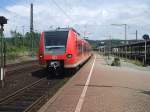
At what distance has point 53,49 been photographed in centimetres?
2342

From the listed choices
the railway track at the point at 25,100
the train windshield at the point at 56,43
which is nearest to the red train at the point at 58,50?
the train windshield at the point at 56,43

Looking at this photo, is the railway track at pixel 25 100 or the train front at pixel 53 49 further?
the train front at pixel 53 49

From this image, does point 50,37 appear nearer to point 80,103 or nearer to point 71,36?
point 71,36

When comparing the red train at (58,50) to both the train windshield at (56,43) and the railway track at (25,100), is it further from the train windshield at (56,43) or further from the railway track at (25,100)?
the railway track at (25,100)

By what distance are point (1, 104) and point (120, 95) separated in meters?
4.39

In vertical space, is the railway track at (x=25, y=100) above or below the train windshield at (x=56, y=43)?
below

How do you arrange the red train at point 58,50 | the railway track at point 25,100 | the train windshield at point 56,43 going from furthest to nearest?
the train windshield at point 56,43 < the red train at point 58,50 < the railway track at point 25,100

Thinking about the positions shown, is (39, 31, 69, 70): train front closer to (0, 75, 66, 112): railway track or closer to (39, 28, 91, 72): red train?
(39, 28, 91, 72): red train

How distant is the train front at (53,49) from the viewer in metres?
23.2

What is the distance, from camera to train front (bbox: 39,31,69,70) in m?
23.2

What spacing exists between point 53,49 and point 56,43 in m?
0.41

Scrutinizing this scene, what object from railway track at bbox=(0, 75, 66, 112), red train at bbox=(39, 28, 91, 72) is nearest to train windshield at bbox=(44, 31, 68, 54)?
red train at bbox=(39, 28, 91, 72)

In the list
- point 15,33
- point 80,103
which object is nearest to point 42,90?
point 80,103

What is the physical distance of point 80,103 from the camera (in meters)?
12.1
